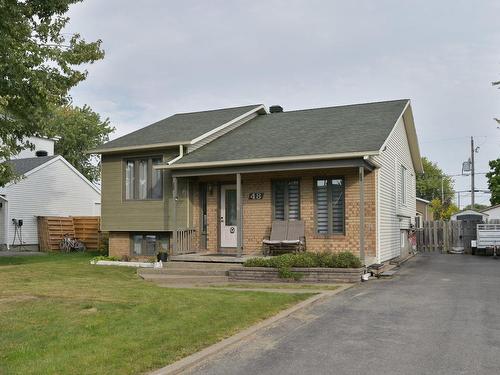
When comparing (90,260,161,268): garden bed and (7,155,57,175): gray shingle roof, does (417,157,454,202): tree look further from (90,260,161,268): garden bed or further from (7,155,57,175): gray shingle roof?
(90,260,161,268): garden bed

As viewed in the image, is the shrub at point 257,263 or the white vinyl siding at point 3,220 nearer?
the shrub at point 257,263

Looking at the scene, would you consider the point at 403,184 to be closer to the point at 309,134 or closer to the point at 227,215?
the point at 309,134

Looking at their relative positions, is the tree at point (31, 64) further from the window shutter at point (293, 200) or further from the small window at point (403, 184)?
the small window at point (403, 184)

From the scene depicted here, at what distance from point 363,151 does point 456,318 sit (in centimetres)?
599

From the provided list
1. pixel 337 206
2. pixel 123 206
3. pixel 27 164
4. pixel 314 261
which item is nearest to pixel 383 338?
pixel 314 261

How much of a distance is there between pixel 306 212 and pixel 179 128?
5887 mm

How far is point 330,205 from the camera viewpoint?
49.5ft

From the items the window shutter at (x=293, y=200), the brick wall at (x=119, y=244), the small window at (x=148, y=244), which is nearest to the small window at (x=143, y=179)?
the small window at (x=148, y=244)

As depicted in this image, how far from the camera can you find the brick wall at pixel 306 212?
14594 millimetres

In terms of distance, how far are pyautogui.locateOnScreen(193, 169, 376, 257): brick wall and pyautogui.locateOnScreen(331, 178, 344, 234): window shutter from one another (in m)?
0.19

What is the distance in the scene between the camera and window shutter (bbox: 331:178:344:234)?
49.1 feet

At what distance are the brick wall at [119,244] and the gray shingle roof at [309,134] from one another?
360 cm

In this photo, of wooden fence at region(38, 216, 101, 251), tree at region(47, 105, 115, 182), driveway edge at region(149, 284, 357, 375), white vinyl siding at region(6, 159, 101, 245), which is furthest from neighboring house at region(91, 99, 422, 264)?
tree at region(47, 105, 115, 182)

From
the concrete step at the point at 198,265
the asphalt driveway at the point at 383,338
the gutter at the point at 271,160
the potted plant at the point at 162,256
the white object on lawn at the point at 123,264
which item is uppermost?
the gutter at the point at 271,160
